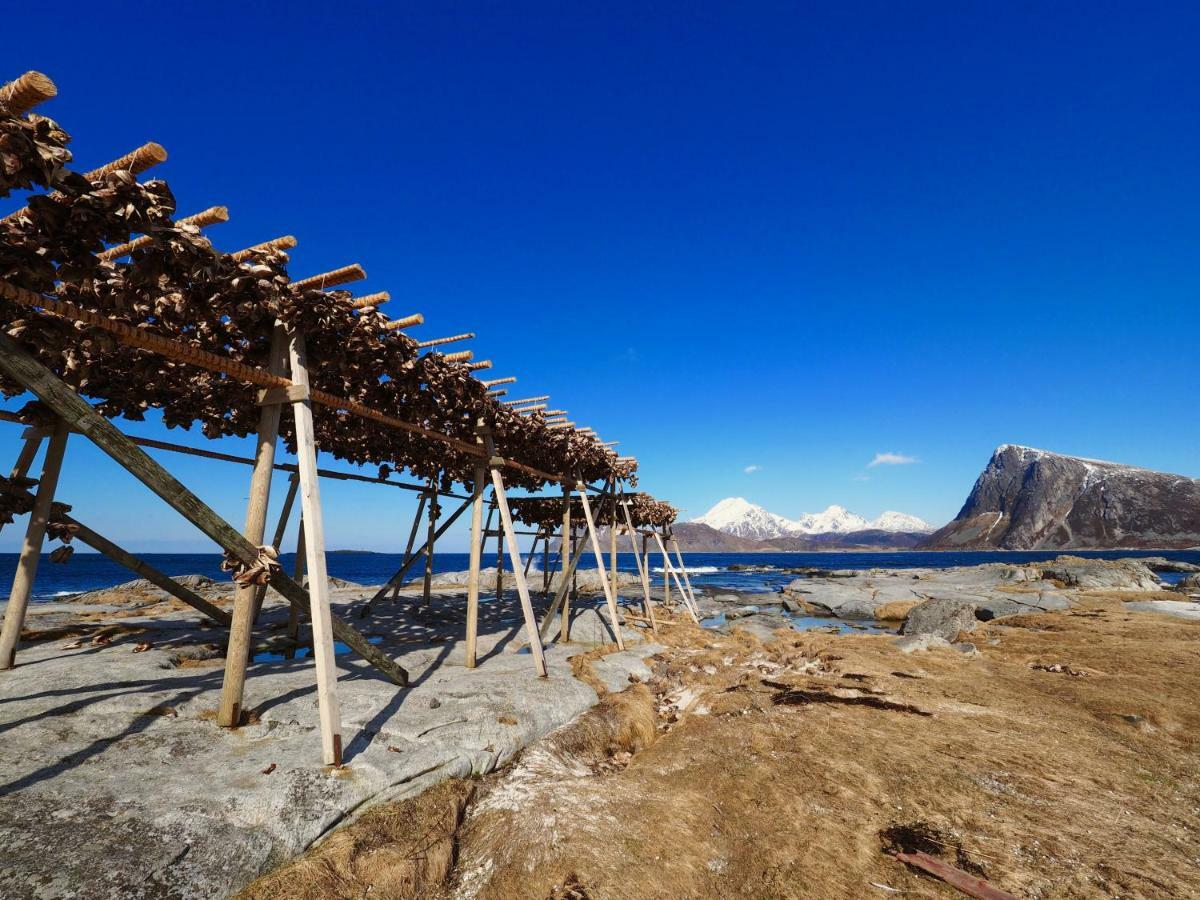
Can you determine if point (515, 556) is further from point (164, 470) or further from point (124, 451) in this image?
point (124, 451)

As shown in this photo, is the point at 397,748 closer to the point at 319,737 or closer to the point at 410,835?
the point at 319,737

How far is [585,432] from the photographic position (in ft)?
41.5

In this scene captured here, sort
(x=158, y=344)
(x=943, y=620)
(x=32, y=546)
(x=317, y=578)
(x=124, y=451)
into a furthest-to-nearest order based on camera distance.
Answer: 1. (x=943, y=620)
2. (x=32, y=546)
3. (x=317, y=578)
4. (x=158, y=344)
5. (x=124, y=451)

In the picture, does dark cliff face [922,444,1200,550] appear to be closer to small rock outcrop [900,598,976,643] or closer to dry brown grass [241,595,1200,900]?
small rock outcrop [900,598,976,643]

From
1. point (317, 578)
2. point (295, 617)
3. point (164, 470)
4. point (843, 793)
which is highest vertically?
point (164, 470)

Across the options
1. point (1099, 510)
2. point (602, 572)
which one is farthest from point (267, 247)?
point (1099, 510)

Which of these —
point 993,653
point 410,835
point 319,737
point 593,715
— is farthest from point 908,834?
point 993,653

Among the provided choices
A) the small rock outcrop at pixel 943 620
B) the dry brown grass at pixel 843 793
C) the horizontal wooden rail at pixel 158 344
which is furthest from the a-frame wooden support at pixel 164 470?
the small rock outcrop at pixel 943 620

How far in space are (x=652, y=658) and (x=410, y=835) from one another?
8410 millimetres

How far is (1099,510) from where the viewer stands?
575 ft

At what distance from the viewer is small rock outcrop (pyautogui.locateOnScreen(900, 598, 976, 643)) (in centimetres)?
1838

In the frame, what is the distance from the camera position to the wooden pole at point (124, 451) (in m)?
3.49

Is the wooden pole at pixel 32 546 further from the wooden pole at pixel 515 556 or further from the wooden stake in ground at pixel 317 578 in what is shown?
the wooden pole at pixel 515 556

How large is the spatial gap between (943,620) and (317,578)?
22.3 meters
